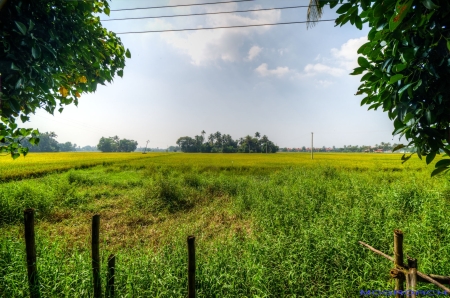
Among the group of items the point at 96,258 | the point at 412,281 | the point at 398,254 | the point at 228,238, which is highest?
the point at 398,254

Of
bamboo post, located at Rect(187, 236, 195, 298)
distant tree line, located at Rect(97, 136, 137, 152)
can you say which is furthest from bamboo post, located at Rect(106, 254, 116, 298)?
distant tree line, located at Rect(97, 136, 137, 152)

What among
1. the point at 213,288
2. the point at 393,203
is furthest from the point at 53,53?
the point at 393,203

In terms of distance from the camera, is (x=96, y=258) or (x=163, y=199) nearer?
(x=96, y=258)

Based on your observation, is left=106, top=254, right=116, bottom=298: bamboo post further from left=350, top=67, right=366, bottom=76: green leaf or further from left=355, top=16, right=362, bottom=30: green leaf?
left=355, top=16, right=362, bottom=30: green leaf

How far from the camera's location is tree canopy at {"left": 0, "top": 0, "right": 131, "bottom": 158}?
4.15 ft

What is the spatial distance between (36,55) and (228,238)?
366cm

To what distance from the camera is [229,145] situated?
45.2m

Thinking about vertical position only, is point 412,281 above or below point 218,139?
below

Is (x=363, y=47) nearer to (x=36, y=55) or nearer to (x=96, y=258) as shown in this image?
(x=36, y=55)

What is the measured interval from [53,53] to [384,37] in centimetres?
222

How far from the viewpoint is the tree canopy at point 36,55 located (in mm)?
1265

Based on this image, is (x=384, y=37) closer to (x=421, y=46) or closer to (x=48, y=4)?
(x=421, y=46)

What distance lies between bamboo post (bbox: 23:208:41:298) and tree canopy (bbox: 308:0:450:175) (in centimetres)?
308

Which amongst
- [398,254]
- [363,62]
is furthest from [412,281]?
[363,62]
